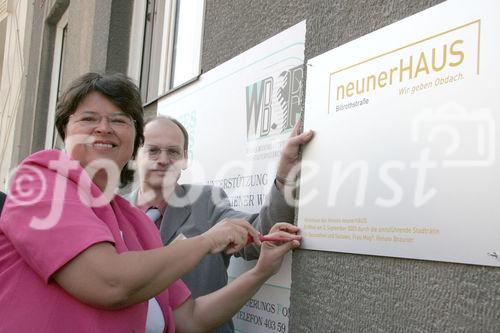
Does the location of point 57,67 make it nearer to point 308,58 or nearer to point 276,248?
point 308,58

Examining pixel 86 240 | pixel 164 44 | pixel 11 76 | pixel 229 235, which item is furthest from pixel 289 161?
pixel 11 76

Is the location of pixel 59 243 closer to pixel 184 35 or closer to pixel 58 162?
pixel 58 162

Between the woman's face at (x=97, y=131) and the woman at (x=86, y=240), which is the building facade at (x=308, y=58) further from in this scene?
the woman's face at (x=97, y=131)

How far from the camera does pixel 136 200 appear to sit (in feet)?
9.33

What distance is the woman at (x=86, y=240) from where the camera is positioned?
1463mm

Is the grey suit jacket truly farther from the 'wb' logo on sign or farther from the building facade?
the building facade

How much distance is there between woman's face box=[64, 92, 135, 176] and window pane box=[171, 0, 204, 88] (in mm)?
1724

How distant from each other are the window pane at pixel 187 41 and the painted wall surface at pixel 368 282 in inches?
45.8

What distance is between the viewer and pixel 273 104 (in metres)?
2.46

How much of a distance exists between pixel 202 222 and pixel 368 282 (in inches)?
38.2

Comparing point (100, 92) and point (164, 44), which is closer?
point (100, 92)

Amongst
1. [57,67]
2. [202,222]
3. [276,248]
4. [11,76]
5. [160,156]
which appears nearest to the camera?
[276,248]

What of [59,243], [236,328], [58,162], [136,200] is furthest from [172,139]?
→ [59,243]

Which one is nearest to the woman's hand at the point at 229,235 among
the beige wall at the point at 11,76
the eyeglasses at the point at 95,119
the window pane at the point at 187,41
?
the eyeglasses at the point at 95,119
